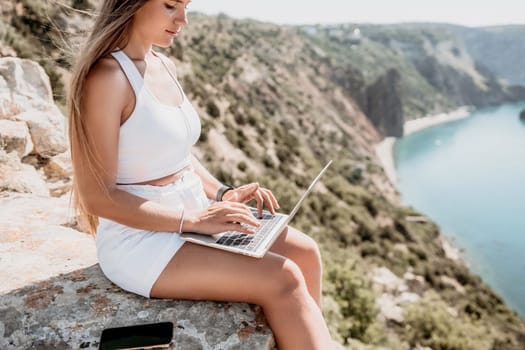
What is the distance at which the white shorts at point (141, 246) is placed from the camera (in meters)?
1.71

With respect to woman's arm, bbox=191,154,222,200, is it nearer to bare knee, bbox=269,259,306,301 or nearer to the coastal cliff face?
bare knee, bbox=269,259,306,301

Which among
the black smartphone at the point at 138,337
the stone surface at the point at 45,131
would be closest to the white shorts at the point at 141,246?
the black smartphone at the point at 138,337

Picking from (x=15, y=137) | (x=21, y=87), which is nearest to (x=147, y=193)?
(x=15, y=137)

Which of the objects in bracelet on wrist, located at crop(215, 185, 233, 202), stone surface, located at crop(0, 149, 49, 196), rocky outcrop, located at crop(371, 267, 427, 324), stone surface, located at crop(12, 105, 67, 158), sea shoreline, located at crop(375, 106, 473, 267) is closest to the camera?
bracelet on wrist, located at crop(215, 185, 233, 202)

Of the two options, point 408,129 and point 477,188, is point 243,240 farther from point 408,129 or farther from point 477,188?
point 408,129

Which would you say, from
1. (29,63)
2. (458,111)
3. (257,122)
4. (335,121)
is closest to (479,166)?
(335,121)

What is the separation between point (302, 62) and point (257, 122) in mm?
38831

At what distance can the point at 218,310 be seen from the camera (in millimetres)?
1852

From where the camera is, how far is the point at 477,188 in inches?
2063

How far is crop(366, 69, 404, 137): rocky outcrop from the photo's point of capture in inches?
2344

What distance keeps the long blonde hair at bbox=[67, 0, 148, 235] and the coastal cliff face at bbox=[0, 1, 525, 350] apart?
40.8 inches

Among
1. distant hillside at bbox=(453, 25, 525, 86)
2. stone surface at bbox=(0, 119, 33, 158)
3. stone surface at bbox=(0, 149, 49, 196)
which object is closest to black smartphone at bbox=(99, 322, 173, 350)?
stone surface at bbox=(0, 149, 49, 196)

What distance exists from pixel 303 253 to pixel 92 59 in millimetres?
1249

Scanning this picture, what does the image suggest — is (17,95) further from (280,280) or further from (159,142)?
(280,280)
